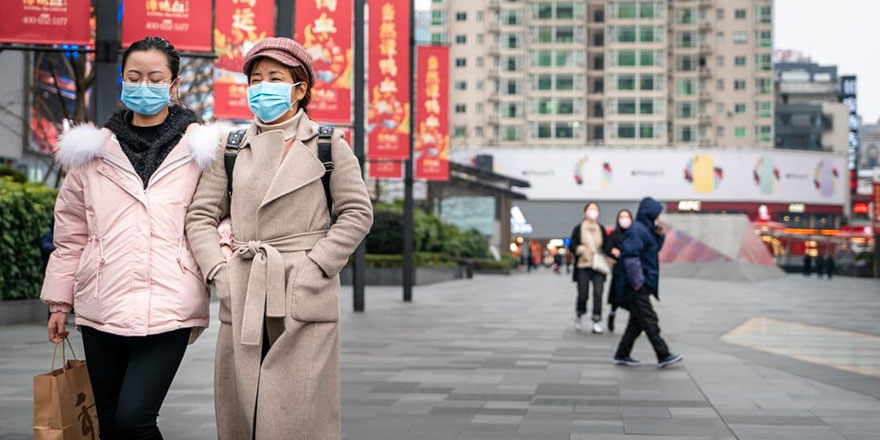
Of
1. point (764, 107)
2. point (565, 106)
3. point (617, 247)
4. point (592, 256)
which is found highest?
point (764, 107)

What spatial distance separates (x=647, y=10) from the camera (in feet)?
330

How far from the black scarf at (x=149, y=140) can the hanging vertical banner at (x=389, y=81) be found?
15.9 metres

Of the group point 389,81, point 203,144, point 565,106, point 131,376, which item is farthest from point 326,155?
point 565,106

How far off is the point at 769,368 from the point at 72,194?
28.1ft

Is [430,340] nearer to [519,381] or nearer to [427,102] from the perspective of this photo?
[519,381]

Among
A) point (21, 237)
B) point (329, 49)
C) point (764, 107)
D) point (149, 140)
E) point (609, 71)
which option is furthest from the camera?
point (764, 107)

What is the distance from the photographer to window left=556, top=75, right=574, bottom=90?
10262 cm

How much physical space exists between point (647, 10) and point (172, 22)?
308 feet

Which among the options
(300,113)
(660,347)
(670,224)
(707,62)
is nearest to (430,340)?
(660,347)

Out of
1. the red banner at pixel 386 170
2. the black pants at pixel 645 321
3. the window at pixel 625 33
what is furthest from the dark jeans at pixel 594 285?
the window at pixel 625 33

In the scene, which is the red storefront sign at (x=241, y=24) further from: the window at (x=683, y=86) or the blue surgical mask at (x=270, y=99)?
the window at (x=683, y=86)

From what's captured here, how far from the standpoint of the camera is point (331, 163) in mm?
4305

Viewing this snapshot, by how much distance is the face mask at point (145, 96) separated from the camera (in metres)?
4.33

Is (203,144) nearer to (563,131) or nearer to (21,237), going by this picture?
(21,237)
